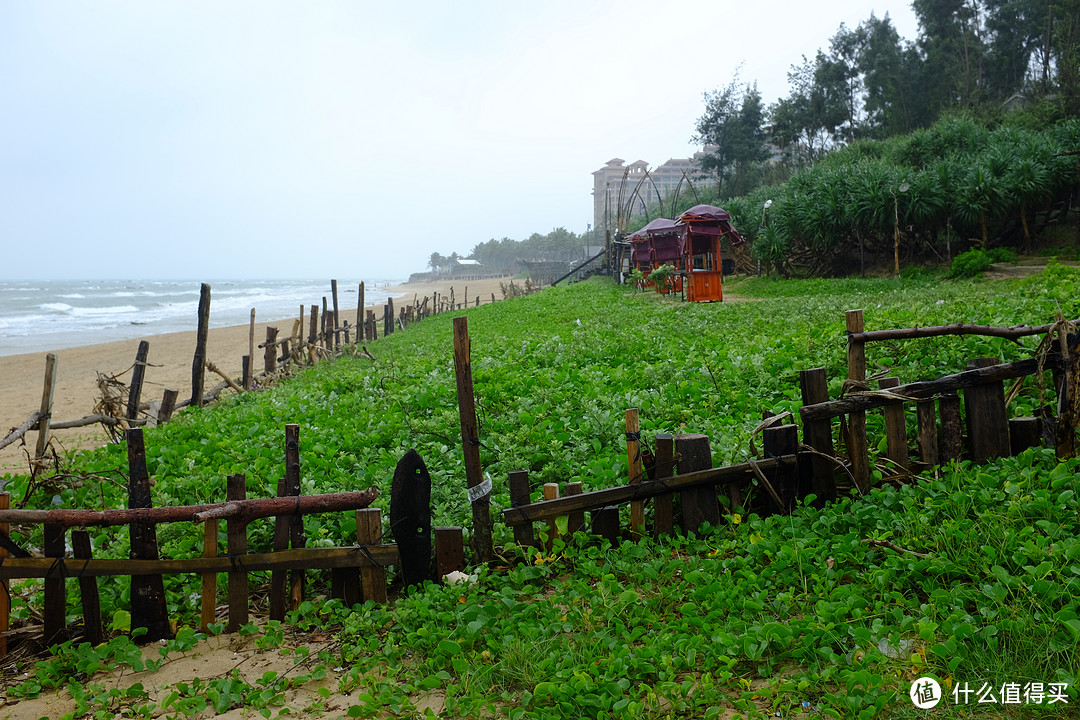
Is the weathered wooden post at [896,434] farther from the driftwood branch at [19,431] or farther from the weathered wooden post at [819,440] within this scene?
the driftwood branch at [19,431]

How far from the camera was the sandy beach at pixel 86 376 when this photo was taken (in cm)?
1215

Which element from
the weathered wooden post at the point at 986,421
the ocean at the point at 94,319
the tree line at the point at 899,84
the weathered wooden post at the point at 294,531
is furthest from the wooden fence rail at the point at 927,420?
the tree line at the point at 899,84

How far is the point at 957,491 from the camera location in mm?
3963

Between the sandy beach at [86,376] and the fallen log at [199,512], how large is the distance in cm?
625

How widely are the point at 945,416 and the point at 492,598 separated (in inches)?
121

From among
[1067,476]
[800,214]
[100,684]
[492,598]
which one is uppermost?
[800,214]

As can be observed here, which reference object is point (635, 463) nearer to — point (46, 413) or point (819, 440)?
point (819, 440)

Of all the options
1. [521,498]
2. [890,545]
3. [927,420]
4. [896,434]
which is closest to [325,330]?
[521,498]

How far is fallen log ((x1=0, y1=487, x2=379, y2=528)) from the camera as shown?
13.2 ft

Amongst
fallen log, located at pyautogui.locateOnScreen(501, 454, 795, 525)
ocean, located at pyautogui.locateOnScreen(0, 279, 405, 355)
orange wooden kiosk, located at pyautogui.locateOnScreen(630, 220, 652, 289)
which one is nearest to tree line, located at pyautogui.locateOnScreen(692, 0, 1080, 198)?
orange wooden kiosk, located at pyautogui.locateOnScreen(630, 220, 652, 289)

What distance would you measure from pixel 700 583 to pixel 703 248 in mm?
18837

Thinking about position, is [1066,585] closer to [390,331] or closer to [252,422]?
[252,422]

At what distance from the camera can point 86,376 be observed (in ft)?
74.3

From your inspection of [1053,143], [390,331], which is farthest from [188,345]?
[1053,143]
